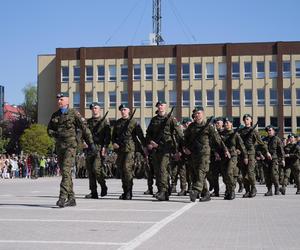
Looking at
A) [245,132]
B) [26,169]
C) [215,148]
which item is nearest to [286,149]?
[245,132]

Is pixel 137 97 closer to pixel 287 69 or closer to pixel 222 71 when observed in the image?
pixel 222 71

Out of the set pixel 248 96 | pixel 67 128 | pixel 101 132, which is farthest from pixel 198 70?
pixel 67 128

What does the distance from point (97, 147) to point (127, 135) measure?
2.66ft

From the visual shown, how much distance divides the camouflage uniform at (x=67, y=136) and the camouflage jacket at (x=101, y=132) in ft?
8.79

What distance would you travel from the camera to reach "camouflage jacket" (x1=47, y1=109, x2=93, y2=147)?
13.1 m

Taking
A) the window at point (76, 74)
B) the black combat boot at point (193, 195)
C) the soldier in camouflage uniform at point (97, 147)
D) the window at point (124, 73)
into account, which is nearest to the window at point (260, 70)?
the window at point (124, 73)

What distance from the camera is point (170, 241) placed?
26.2ft

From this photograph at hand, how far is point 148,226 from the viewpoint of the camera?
951cm

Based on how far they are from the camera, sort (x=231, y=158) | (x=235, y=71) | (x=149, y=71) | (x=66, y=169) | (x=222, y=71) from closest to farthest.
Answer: (x=66, y=169) < (x=231, y=158) < (x=235, y=71) < (x=222, y=71) < (x=149, y=71)

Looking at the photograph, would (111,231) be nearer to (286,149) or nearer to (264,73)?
(286,149)

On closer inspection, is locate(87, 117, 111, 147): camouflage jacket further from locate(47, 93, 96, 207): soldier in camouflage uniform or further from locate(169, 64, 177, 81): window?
locate(169, 64, 177, 81): window

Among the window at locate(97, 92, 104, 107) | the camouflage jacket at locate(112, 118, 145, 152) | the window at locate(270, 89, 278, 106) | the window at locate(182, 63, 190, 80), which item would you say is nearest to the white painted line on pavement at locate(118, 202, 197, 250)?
the camouflage jacket at locate(112, 118, 145, 152)

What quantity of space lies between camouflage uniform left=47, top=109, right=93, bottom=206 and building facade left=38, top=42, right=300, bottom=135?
213ft

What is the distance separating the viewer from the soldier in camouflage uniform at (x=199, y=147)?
1458cm
